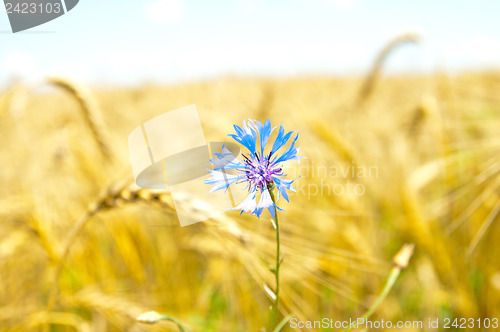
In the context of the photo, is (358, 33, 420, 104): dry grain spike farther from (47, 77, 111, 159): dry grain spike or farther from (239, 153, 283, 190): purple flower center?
(239, 153, 283, 190): purple flower center

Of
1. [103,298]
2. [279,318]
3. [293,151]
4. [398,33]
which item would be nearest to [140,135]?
[293,151]

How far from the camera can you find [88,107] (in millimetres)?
1023

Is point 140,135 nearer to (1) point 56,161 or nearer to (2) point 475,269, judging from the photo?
(1) point 56,161

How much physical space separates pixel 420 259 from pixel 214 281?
81 cm

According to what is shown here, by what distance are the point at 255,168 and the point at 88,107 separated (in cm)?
89

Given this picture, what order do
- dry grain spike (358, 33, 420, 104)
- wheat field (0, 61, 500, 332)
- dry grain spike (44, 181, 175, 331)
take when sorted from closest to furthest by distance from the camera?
dry grain spike (44, 181, 175, 331), wheat field (0, 61, 500, 332), dry grain spike (358, 33, 420, 104)

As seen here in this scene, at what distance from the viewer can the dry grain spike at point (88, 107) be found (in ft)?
3.14

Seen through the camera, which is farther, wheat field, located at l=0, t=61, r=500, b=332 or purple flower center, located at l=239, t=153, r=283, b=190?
wheat field, located at l=0, t=61, r=500, b=332

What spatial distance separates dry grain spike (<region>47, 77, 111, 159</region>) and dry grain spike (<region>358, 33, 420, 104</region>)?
3.58 feet

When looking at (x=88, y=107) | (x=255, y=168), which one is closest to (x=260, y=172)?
(x=255, y=168)

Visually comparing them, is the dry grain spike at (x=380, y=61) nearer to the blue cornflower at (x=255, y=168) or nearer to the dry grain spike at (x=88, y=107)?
the dry grain spike at (x=88, y=107)

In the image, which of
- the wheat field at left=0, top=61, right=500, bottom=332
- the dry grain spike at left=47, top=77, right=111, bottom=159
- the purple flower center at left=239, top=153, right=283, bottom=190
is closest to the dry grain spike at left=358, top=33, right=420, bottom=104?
the wheat field at left=0, top=61, right=500, bottom=332

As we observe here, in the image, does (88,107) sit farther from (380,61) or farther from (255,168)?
(380,61)

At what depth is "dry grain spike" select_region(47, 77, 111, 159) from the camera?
0.96m
